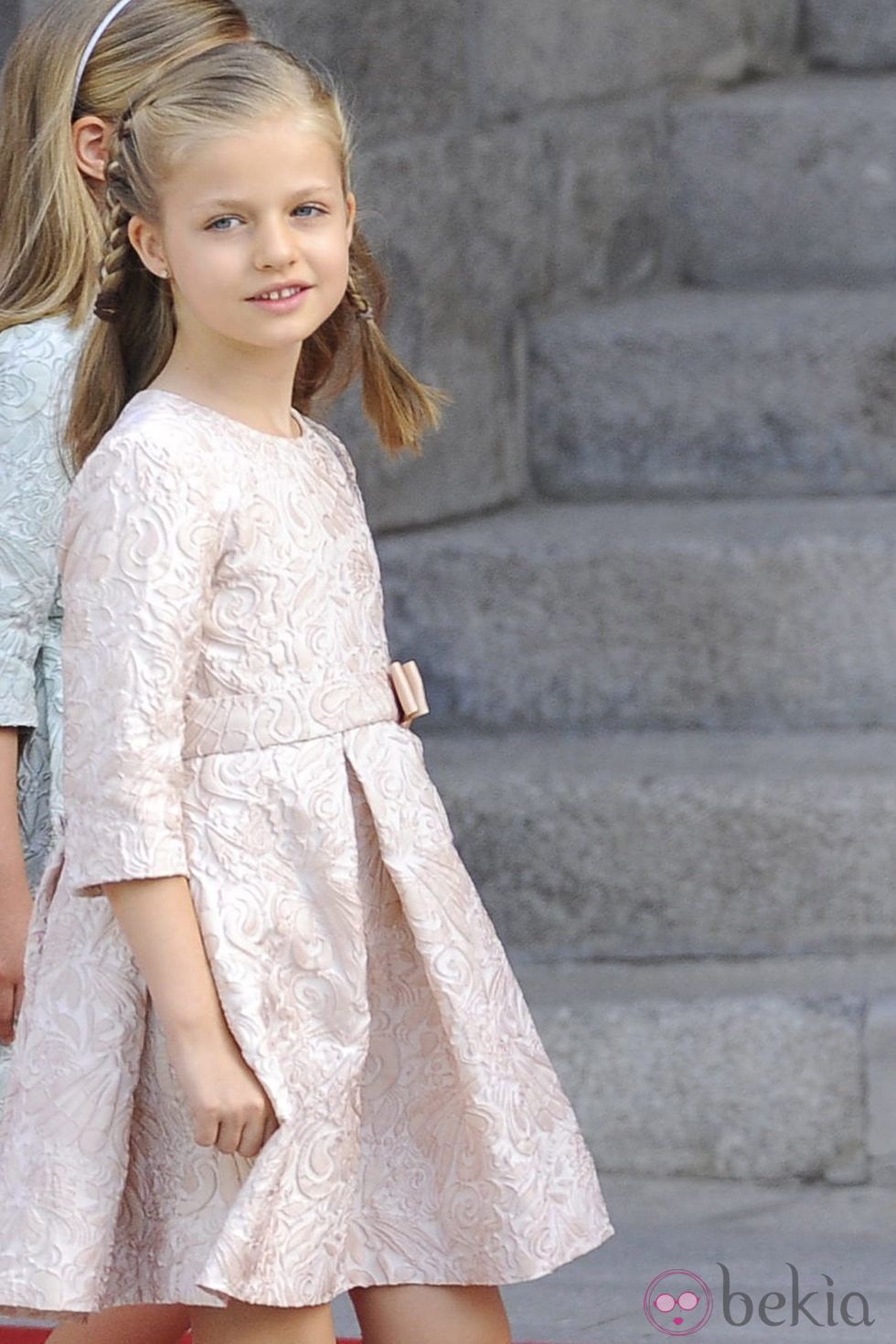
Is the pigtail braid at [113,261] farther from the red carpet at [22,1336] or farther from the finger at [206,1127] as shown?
the red carpet at [22,1336]

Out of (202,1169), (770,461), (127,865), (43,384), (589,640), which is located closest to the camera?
(127,865)

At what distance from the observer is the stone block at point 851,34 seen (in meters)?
4.24

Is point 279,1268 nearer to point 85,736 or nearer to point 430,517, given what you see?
point 85,736

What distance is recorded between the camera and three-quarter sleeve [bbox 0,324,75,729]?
1.97 metres

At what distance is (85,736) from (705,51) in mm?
2856

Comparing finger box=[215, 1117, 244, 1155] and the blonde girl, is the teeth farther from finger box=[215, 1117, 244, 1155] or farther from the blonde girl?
finger box=[215, 1117, 244, 1155]

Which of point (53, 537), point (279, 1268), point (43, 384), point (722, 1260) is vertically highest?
point (43, 384)

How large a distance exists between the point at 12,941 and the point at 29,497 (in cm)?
40

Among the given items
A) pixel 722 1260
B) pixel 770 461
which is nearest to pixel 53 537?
pixel 722 1260

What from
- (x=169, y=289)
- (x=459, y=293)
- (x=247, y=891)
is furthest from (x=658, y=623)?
(x=247, y=891)

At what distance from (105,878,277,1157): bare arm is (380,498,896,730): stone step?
1.72 metres

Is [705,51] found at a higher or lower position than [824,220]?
higher

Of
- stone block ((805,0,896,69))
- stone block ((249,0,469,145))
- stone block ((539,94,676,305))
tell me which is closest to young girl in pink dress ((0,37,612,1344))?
stone block ((249,0,469,145))

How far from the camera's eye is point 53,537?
1.97m
